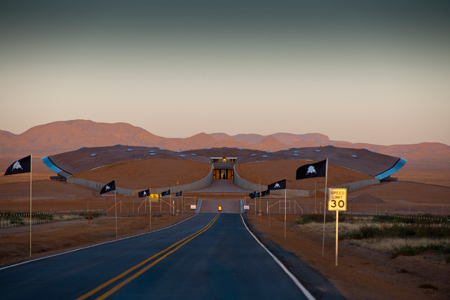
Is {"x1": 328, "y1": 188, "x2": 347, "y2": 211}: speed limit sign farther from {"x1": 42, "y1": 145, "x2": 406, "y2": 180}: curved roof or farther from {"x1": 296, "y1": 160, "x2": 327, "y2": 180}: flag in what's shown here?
{"x1": 42, "y1": 145, "x2": 406, "y2": 180}: curved roof

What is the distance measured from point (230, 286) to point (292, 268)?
14.0ft

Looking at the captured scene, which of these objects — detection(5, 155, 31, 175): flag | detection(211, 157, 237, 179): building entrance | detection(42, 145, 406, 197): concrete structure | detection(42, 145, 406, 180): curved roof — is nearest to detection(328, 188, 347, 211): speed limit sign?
detection(5, 155, 31, 175): flag

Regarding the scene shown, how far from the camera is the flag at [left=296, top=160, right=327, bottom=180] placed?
1931 centimetres

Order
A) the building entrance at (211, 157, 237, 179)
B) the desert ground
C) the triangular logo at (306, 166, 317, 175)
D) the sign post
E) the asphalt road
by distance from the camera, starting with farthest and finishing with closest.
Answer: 1. the building entrance at (211, 157, 237, 179)
2. the triangular logo at (306, 166, 317, 175)
3. the sign post
4. the desert ground
5. the asphalt road

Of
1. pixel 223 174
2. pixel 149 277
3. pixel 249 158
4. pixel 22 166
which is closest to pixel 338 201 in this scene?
pixel 149 277

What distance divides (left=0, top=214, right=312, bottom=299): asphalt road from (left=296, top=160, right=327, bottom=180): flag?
402 cm

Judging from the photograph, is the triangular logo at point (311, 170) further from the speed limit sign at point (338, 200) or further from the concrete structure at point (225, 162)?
the concrete structure at point (225, 162)

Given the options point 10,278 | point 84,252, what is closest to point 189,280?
point 10,278

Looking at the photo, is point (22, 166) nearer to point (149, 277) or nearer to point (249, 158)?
point (149, 277)

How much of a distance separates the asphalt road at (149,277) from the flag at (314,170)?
402cm

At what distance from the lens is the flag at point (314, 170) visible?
63.4ft

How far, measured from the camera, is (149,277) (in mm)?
12625

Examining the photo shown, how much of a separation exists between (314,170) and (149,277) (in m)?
9.77

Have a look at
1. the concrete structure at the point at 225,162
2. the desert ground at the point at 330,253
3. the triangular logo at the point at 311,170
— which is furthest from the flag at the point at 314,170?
the concrete structure at the point at 225,162
